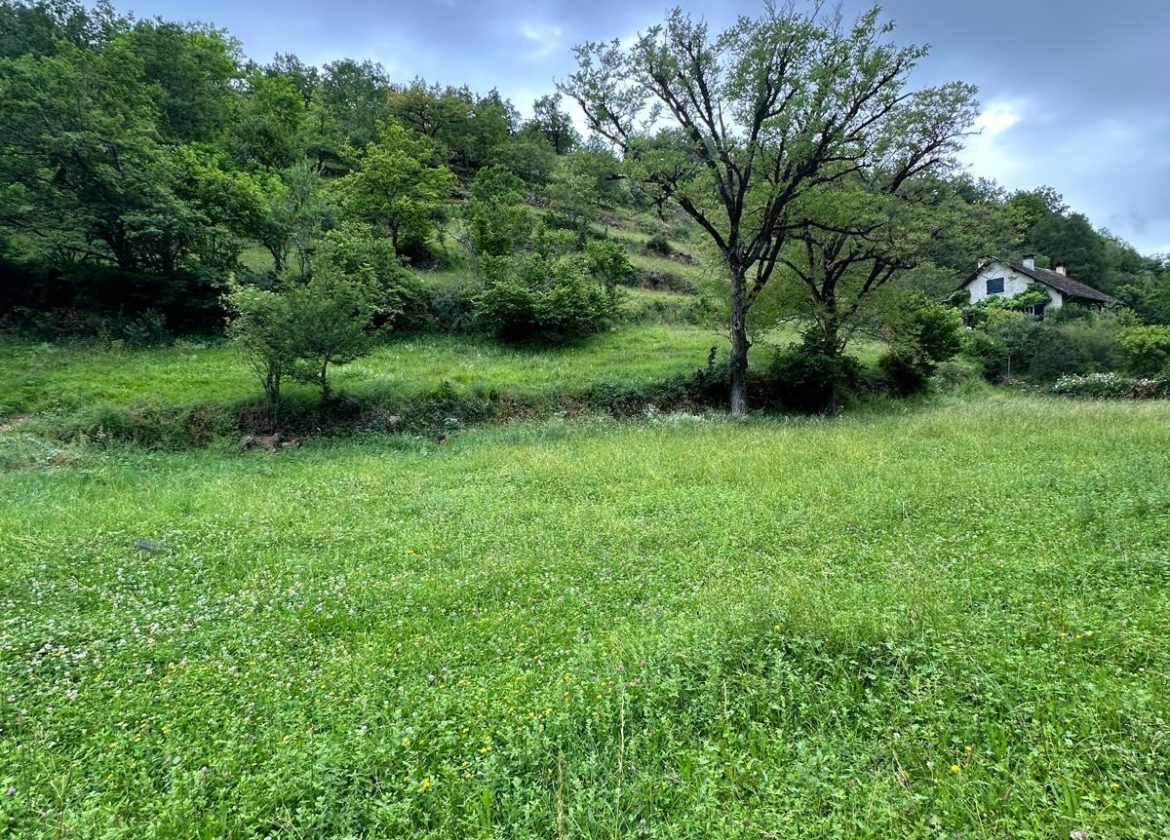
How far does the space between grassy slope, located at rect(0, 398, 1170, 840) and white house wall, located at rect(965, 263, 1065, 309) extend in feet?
143

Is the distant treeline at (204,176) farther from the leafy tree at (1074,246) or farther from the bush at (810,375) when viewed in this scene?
the leafy tree at (1074,246)

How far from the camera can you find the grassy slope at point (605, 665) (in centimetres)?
278

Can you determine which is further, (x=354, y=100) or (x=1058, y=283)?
(x=354, y=100)

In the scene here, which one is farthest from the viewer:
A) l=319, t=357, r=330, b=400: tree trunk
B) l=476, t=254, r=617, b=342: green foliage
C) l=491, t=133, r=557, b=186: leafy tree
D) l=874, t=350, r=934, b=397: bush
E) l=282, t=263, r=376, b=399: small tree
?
l=491, t=133, r=557, b=186: leafy tree

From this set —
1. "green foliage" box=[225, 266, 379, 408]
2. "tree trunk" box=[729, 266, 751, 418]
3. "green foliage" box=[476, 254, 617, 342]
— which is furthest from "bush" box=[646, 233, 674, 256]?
"green foliage" box=[225, 266, 379, 408]

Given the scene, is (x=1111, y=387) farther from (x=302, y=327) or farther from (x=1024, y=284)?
(x=302, y=327)

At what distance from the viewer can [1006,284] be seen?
140ft

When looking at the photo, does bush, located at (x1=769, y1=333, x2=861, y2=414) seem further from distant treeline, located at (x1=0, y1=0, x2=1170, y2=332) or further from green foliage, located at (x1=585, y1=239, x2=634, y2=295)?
green foliage, located at (x1=585, y1=239, x2=634, y2=295)

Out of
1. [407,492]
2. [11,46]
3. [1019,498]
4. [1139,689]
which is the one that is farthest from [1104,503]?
[11,46]

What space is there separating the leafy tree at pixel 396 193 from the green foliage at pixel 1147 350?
115ft

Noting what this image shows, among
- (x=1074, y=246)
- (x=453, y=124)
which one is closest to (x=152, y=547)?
(x=453, y=124)

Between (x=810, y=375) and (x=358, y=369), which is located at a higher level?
(x=810, y=375)

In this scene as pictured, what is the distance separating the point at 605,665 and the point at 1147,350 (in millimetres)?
34574

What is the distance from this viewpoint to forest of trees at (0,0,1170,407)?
635 inches
